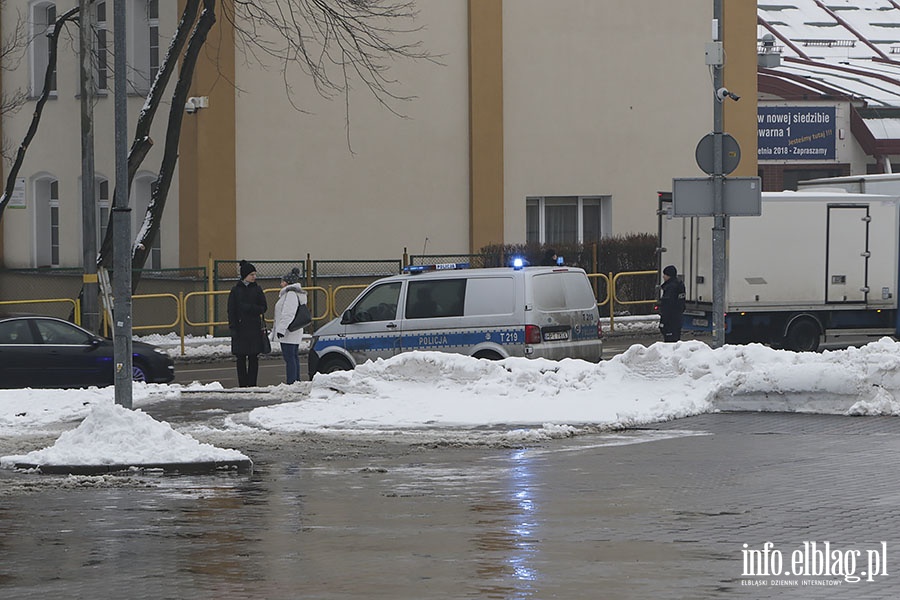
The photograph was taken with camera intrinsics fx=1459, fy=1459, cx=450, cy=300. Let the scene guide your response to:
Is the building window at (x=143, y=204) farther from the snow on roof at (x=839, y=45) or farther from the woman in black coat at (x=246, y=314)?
the snow on roof at (x=839, y=45)

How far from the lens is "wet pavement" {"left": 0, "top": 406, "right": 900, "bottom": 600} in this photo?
7840 mm

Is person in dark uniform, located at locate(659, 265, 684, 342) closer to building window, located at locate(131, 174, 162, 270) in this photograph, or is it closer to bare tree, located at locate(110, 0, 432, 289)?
bare tree, located at locate(110, 0, 432, 289)

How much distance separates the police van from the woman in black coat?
0.94 meters

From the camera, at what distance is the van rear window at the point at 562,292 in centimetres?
1902

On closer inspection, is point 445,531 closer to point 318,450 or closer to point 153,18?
point 318,450

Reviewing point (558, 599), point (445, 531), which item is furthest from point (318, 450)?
point (558, 599)

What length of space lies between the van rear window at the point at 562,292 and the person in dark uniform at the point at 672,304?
415cm

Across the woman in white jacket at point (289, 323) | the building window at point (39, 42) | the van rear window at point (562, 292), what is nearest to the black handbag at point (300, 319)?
the woman in white jacket at point (289, 323)

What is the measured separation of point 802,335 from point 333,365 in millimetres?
9552

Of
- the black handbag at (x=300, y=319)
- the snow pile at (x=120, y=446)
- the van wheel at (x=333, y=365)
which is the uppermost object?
the black handbag at (x=300, y=319)

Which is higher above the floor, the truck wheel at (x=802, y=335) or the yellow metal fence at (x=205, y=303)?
the yellow metal fence at (x=205, y=303)

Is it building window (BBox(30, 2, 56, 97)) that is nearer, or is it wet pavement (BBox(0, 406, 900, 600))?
wet pavement (BBox(0, 406, 900, 600))

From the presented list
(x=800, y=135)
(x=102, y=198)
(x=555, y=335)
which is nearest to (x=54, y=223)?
(x=102, y=198)

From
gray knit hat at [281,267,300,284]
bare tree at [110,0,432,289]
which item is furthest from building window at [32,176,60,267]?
gray knit hat at [281,267,300,284]
